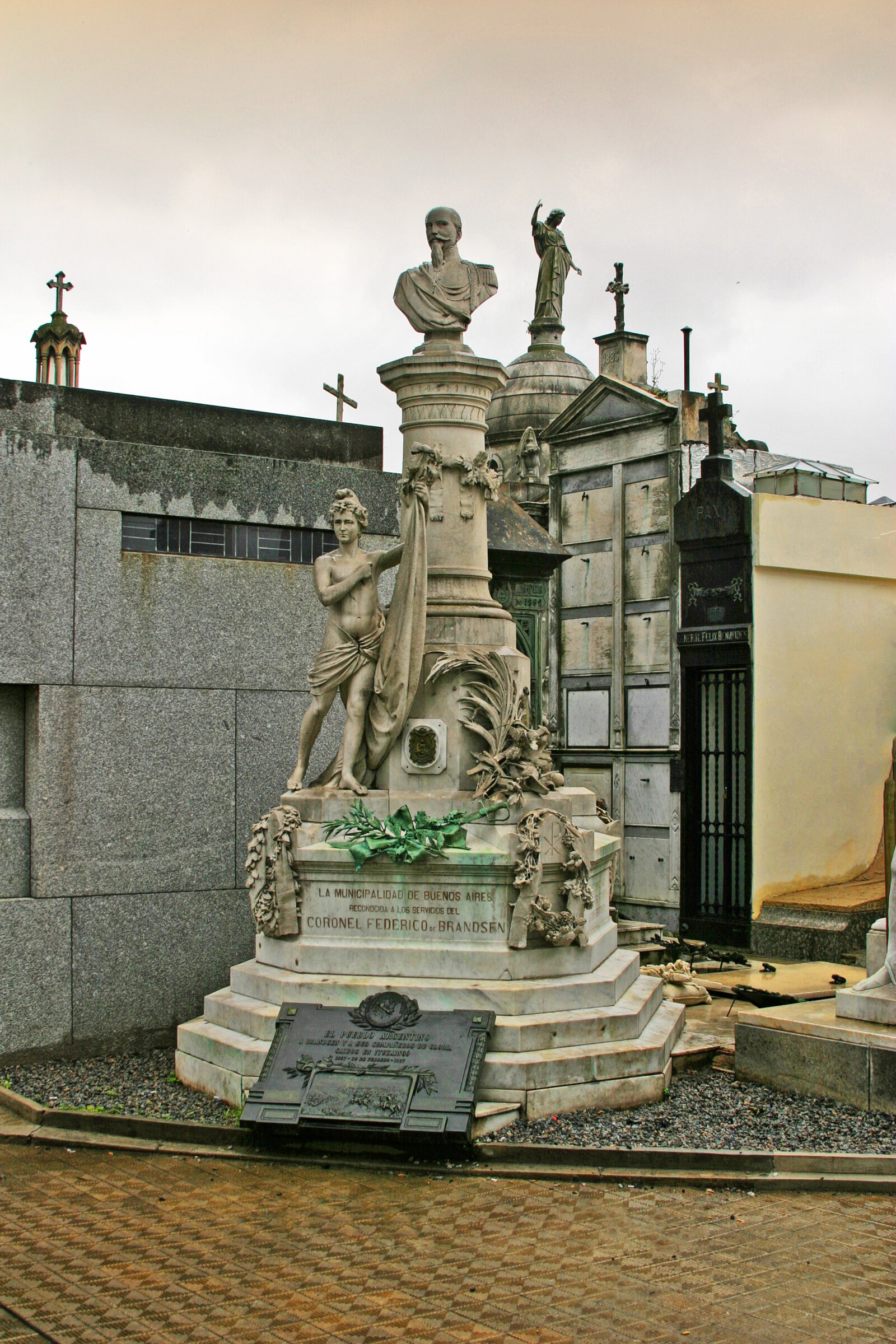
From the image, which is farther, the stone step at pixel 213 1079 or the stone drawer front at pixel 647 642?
the stone drawer front at pixel 647 642

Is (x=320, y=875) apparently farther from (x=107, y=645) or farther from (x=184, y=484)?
(x=184, y=484)

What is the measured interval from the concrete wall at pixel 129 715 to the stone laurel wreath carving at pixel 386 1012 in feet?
11.1

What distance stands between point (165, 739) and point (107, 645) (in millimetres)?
940

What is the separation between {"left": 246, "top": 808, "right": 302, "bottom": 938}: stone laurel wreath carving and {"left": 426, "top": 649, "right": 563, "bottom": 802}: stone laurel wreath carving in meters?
→ 1.34

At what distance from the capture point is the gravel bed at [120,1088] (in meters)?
8.42

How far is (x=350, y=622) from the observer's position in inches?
377

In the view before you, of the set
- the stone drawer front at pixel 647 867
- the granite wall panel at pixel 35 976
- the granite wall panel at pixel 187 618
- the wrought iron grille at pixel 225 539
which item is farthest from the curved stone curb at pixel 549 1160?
the stone drawer front at pixel 647 867

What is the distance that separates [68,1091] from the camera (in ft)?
30.5

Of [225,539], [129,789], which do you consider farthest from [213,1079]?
[225,539]

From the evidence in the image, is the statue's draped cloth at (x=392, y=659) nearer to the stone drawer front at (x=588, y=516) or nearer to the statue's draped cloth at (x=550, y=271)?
the stone drawer front at (x=588, y=516)

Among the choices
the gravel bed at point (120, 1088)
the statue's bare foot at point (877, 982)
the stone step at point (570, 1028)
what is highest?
the statue's bare foot at point (877, 982)

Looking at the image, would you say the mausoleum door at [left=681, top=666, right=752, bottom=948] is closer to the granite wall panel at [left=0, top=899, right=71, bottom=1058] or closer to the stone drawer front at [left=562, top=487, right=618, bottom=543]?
the stone drawer front at [left=562, top=487, right=618, bottom=543]

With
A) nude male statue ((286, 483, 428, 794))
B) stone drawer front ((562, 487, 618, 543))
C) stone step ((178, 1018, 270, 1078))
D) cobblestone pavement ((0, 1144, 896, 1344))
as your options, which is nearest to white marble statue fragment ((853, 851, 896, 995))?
cobblestone pavement ((0, 1144, 896, 1344))

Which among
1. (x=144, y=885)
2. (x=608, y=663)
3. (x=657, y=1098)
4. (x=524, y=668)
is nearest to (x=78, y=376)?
(x=608, y=663)
